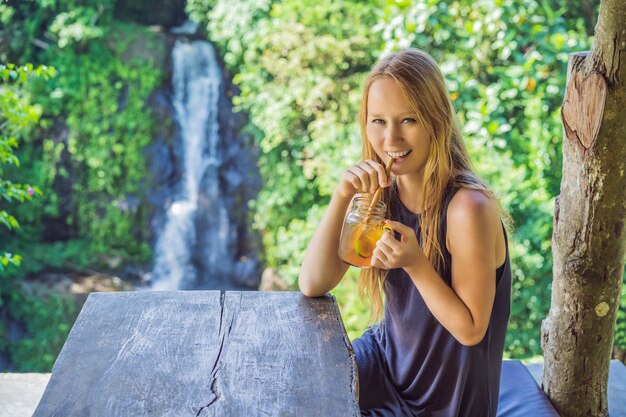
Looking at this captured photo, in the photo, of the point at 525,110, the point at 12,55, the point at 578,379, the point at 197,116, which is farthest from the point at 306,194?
the point at 578,379

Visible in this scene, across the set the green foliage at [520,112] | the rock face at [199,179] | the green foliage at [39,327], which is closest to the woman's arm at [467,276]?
the green foliage at [520,112]

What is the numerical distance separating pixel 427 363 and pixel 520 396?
458mm

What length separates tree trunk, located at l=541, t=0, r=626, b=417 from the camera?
A: 185cm

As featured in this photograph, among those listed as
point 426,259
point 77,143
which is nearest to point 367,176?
point 426,259

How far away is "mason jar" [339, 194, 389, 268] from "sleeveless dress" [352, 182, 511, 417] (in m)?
0.21

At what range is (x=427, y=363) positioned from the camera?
5.73 feet

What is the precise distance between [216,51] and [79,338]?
6.88 meters

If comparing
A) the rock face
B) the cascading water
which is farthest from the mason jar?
the cascading water

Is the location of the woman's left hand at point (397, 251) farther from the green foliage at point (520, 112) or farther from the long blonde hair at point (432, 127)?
the green foliage at point (520, 112)

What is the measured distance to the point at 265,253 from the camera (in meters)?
7.70

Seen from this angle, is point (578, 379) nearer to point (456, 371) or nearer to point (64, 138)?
point (456, 371)

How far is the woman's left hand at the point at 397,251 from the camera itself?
1.50 m

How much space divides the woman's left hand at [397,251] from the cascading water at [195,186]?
6.56m

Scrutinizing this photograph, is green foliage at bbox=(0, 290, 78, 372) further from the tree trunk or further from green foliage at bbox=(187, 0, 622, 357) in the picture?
the tree trunk
